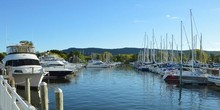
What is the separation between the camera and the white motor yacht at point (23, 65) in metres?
36.5

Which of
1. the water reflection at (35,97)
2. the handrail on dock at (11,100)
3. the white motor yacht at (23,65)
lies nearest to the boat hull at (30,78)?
the white motor yacht at (23,65)

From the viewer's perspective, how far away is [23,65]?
38844 mm

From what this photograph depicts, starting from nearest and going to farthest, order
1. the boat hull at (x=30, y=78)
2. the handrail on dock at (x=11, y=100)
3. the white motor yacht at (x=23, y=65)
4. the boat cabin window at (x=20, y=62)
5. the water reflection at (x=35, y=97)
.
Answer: the handrail on dock at (x=11, y=100), the water reflection at (x=35, y=97), the boat hull at (x=30, y=78), the white motor yacht at (x=23, y=65), the boat cabin window at (x=20, y=62)

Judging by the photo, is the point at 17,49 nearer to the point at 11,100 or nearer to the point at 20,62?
the point at 20,62

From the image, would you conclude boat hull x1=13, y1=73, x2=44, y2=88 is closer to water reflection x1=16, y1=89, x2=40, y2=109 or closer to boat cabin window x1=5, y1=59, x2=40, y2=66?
water reflection x1=16, y1=89, x2=40, y2=109

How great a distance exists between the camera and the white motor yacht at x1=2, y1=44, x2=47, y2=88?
36500 mm

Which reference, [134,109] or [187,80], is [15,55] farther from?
[187,80]

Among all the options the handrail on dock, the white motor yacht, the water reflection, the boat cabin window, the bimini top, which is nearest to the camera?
the handrail on dock

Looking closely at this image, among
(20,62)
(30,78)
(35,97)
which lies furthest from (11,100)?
(20,62)

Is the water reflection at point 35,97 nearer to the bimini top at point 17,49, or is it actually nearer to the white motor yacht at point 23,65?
the white motor yacht at point 23,65

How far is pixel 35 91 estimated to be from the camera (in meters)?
35.8

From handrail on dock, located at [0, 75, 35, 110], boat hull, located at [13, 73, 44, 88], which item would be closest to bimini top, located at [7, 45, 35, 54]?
boat hull, located at [13, 73, 44, 88]

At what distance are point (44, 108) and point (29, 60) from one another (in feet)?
83.7

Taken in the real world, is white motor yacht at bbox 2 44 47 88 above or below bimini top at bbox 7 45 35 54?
below
